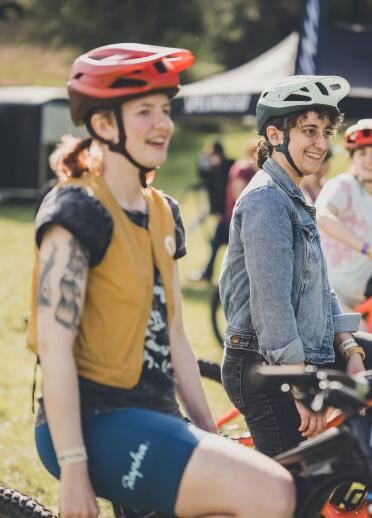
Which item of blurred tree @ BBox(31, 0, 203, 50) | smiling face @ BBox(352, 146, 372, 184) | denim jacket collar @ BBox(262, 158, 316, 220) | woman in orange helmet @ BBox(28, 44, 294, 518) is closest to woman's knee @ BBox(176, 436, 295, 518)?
woman in orange helmet @ BBox(28, 44, 294, 518)

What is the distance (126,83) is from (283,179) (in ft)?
3.34

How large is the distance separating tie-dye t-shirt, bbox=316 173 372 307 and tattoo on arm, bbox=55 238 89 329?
2903 millimetres

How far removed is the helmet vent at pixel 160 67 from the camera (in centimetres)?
264

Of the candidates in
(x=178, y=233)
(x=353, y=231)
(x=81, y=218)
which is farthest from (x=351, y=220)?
(x=81, y=218)

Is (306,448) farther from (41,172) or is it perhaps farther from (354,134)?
(41,172)

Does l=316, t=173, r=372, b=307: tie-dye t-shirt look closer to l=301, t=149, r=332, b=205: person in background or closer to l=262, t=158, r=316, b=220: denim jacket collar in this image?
l=301, t=149, r=332, b=205: person in background

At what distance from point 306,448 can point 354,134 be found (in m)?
2.78

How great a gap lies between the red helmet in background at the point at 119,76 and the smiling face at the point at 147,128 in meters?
Result: 0.04

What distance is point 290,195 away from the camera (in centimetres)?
341

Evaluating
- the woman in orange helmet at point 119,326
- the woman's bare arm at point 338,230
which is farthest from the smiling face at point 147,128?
the woman's bare arm at point 338,230

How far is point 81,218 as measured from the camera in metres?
2.50

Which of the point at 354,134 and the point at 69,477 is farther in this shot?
the point at 354,134

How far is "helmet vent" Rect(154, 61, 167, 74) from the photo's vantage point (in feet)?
8.66

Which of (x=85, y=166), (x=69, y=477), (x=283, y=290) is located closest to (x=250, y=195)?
(x=283, y=290)
